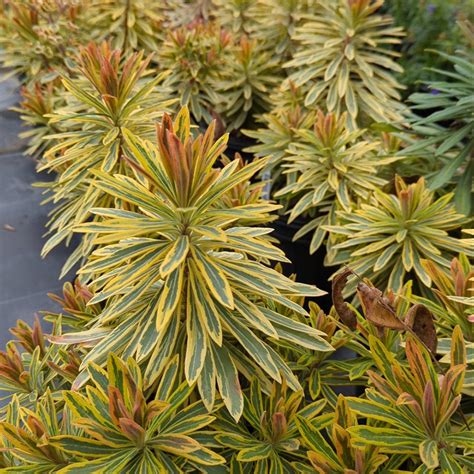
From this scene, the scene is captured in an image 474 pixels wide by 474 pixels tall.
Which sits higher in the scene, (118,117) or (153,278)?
(118,117)

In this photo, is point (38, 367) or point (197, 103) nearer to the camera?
point (38, 367)

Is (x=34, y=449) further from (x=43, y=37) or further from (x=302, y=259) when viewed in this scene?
(x=43, y=37)

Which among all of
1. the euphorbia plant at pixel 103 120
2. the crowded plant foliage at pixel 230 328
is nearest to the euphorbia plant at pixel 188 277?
the crowded plant foliage at pixel 230 328

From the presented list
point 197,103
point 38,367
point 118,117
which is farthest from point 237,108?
point 38,367

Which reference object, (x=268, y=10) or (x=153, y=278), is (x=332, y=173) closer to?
(x=153, y=278)

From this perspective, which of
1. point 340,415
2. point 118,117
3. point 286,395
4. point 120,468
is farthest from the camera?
point 118,117

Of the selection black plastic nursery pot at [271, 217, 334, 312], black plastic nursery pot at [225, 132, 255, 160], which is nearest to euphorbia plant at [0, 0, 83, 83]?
black plastic nursery pot at [225, 132, 255, 160]

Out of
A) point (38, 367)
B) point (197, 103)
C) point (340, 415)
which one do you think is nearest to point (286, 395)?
point (340, 415)

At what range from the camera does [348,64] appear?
9.80 ft

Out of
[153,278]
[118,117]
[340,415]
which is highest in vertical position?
[118,117]

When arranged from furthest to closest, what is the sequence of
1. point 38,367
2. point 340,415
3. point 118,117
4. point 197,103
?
point 197,103 → point 118,117 → point 38,367 → point 340,415

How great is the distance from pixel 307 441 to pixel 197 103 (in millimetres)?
2739

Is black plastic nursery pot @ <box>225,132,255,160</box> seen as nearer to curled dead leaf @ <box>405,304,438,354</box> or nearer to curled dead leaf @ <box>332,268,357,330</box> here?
curled dead leaf @ <box>332,268,357,330</box>

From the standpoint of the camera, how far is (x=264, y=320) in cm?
122
